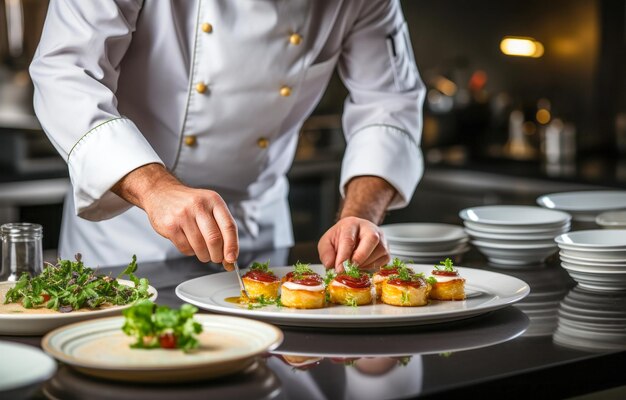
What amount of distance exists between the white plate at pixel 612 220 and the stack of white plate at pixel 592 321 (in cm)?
44

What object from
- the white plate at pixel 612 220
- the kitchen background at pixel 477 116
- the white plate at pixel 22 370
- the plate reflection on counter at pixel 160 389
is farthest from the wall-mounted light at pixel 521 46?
the white plate at pixel 22 370

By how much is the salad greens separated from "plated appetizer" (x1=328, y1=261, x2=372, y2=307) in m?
0.31

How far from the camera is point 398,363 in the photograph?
1.27m

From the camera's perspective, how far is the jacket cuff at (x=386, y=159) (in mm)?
2221

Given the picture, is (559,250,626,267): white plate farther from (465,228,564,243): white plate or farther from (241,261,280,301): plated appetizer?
(241,261,280,301): plated appetizer

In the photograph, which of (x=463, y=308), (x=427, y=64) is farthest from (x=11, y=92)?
(x=463, y=308)

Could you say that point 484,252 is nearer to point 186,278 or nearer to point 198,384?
point 186,278

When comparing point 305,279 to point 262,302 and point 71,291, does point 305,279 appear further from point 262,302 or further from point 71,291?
point 71,291

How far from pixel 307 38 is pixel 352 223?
0.64 meters

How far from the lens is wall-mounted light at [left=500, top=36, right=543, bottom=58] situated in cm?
516

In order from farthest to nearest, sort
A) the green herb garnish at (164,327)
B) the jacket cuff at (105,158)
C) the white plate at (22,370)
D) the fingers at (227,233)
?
the jacket cuff at (105,158)
the fingers at (227,233)
the green herb garnish at (164,327)
the white plate at (22,370)

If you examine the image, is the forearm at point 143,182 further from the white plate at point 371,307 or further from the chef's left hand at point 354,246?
the chef's left hand at point 354,246

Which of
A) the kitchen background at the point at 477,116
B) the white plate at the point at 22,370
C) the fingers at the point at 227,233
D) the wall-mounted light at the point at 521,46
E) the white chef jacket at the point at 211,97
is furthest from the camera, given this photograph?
the wall-mounted light at the point at 521,46

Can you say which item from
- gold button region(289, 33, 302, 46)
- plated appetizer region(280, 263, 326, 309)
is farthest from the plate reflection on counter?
gold button region(289, 33, 302, 46)
